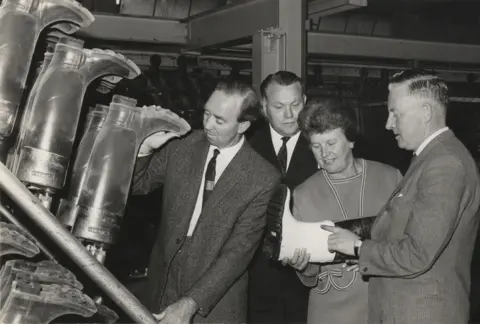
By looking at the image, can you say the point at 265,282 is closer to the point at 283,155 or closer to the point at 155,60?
the point at 283,155

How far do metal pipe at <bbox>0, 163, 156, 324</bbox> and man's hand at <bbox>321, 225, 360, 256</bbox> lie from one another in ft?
2.06

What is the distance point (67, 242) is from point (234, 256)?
824 mm

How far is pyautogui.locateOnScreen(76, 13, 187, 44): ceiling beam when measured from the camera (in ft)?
11.7

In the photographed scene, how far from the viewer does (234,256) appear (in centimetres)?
203

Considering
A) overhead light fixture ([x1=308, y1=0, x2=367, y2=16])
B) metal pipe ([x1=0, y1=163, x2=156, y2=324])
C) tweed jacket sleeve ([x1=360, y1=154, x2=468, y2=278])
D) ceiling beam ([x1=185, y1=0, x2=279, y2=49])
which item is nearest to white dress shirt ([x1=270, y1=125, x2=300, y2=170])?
ceiling beam ([x1=185, y1=0, x2=279, y2=49])

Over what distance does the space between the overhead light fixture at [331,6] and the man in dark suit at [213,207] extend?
1.12 metres

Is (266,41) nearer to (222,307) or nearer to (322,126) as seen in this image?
(322,126)

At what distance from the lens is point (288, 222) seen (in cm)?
194

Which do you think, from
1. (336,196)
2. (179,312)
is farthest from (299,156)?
(179,312)

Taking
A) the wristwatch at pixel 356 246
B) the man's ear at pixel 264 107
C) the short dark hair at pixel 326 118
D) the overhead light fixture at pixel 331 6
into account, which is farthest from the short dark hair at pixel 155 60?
the wristwatch at pixel 356 246

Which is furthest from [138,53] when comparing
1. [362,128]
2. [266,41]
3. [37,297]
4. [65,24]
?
[37,297]

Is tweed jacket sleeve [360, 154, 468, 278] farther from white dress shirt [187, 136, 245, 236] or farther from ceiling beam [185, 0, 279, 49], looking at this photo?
ceiling beam [185, 0, 279, 49]

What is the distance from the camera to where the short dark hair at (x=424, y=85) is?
69.9 inches

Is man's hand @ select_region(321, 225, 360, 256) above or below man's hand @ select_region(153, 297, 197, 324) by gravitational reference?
above
